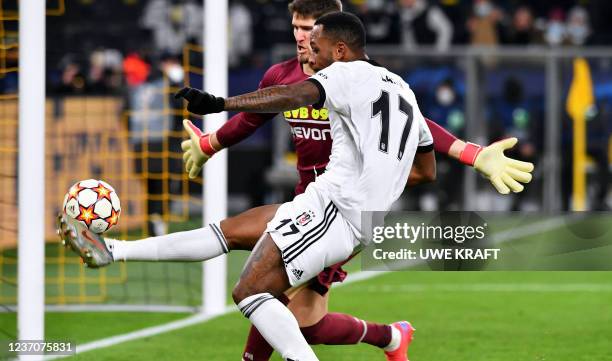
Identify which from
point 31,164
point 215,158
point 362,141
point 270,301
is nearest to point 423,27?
point 215,158

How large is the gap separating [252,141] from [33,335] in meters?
12.9

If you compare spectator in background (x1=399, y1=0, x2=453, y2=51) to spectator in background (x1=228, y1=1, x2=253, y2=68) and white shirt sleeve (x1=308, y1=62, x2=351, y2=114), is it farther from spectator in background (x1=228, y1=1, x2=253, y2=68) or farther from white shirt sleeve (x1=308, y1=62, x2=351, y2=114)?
white shirt sleeve (x1=308, y1=62, x2=351, y2=114)

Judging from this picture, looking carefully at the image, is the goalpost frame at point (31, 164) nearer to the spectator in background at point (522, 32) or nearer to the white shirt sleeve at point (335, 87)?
the white shirt sleeve at point (335, 87)

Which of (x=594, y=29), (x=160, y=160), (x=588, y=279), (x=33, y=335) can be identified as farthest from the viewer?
(x=594, y=29)

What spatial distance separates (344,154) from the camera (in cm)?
662

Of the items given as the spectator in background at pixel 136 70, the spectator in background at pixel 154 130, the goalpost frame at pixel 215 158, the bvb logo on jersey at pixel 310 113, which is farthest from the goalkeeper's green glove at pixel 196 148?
the spectator in background at pixel 136 70

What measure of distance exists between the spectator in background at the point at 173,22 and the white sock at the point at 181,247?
1552 cm

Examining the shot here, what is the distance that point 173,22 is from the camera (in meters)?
23.4

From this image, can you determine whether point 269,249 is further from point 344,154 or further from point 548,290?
point 548,290

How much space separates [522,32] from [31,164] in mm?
15603

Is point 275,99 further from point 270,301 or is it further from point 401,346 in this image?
point 401,346

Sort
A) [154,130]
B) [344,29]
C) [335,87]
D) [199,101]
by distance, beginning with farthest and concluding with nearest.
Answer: [154,130] < [344,29] < [335,87] < [199,101]

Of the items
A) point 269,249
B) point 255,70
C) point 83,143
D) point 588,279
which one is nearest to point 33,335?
point 269,249

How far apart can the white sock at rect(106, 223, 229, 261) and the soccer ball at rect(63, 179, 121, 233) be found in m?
0.25
